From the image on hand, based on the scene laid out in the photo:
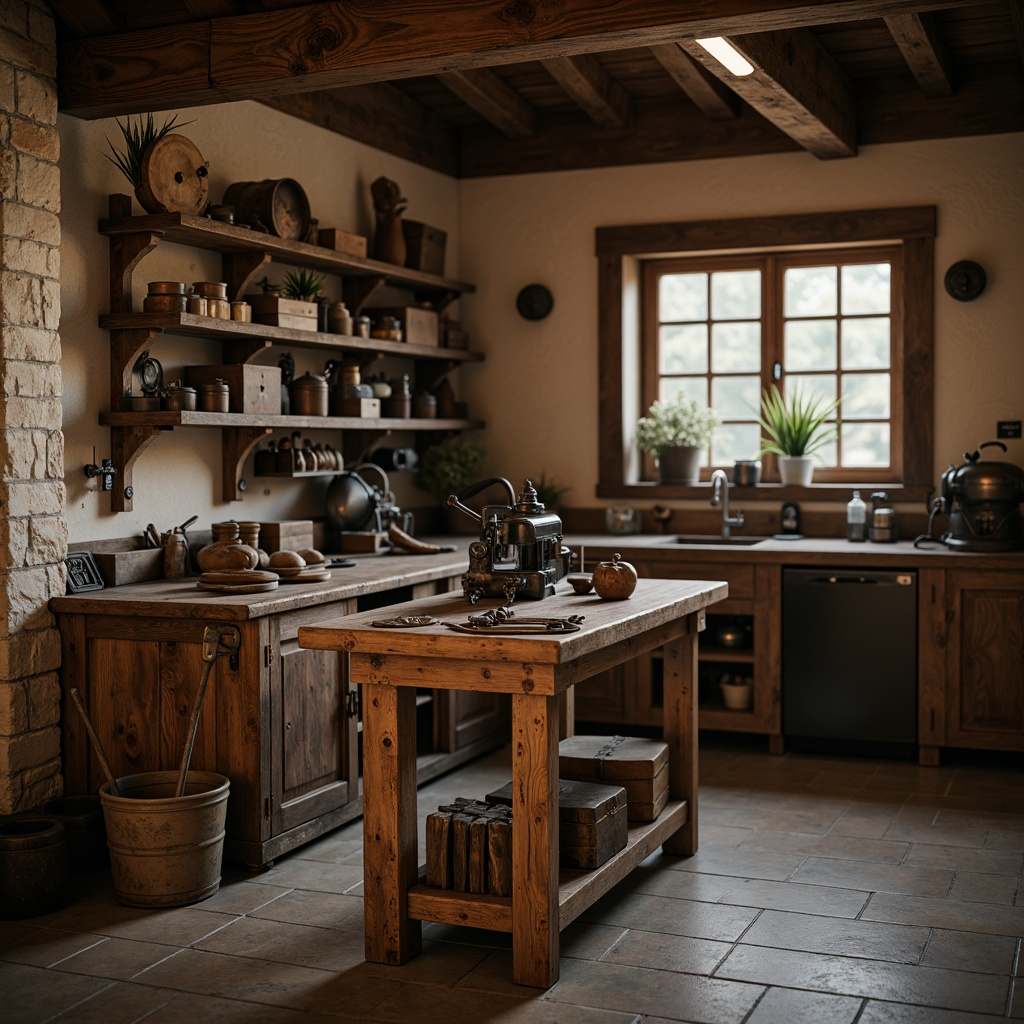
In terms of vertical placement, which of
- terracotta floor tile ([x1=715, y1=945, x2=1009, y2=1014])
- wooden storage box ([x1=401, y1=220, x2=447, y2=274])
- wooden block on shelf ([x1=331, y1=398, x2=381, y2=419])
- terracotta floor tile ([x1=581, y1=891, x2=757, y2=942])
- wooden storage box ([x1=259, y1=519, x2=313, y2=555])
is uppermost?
wooden storage box ([x1=401, y1=220, x2=447, y2=274])

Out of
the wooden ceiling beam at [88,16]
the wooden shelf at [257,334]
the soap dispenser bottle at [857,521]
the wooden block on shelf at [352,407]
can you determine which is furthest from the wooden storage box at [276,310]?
the soap dispenser bottle at [857,521]

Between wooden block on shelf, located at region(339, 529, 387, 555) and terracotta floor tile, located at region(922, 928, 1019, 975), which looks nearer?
terracotta floor tile, located at region(922, 928, 1019, 975)

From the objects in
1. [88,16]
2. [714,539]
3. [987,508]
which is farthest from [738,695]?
[88,16]

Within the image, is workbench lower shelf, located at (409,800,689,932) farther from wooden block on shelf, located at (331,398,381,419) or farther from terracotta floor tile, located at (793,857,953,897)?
wooden block on shelf, located at (331,398,381,419)

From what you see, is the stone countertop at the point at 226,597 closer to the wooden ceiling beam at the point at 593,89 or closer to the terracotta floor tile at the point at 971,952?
the terracotta floor tile at the point at 971,952

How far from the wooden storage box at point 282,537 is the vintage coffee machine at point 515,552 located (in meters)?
1.19

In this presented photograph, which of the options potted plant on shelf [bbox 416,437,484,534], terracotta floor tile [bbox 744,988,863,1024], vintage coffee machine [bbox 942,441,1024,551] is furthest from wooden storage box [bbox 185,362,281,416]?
vintage coffee machine [bbox 942,441,1024,551]

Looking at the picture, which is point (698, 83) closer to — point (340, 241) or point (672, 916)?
point (340, 241)

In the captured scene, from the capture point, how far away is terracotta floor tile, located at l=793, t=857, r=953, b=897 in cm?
400

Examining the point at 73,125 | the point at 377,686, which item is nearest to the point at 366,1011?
the point at 377,686

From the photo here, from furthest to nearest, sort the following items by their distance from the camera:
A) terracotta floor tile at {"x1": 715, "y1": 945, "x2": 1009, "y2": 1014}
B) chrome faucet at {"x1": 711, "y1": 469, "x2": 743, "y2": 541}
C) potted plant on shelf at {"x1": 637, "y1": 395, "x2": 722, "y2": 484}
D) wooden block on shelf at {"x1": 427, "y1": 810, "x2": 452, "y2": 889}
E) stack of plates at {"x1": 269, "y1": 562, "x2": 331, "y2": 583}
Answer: potted plant on shelf at {"x1": 637, "y1": 395, "x2": 722, "y2": 484}
chrome faucet at {"x1": 711, "y1": 469, "x2": 743, "y2": 541}
stack of plates at {"x1": 269, "y1": 562, "x2": 331, "y2": 583}
wooden block on shelf at {"x1": 427, "y1": 810, "x2": 452, "y2": 889}
terracotta floor tile at {"x1": 715, "y1": 945, "x2": 1009, "y2": 1014}

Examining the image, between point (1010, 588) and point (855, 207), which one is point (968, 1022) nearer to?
point (1010, 588)

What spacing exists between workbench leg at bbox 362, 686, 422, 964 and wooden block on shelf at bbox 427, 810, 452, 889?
0.07 metres

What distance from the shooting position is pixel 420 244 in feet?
20.6
